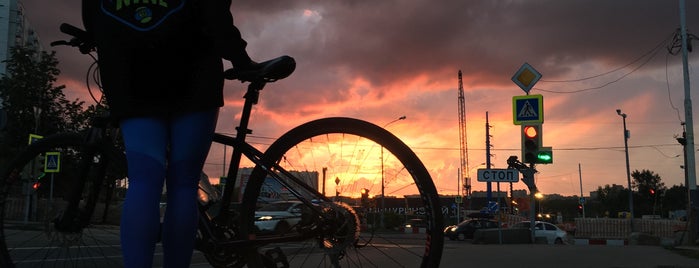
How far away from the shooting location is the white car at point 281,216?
277 centimetres

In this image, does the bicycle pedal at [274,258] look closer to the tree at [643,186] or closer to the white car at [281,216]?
the white car at [281,216]

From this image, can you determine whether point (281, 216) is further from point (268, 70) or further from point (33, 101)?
point (33, 101)

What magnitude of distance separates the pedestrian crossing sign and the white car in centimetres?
138

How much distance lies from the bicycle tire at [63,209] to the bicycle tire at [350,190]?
2.40 ft

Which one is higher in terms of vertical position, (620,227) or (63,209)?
(63,209)

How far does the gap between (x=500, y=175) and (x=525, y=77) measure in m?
5.46

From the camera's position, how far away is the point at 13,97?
29562mm

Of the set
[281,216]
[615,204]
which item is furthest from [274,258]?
[615,204]

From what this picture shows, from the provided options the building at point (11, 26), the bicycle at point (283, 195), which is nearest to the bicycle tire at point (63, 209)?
the bicycle at point (283, 195)

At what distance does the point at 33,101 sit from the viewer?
29734 mm

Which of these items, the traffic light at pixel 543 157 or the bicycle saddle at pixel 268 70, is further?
the traffic light at pixel 543 157

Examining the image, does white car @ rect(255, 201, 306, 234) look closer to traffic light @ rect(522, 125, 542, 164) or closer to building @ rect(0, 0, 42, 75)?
traffic light @ rect(522, 125, 542, 164)

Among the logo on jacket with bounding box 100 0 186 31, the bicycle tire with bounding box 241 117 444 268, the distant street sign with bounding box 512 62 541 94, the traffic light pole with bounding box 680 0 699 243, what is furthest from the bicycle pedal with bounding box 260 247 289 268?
the traffic light pole with bounding box 680 0 699 243

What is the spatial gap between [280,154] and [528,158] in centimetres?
1155
